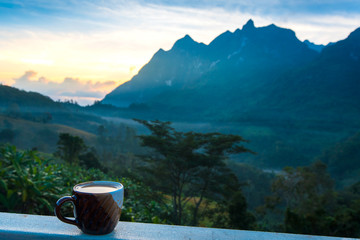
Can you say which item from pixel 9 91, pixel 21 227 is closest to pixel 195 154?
pixel 21 227

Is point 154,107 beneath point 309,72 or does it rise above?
beneath

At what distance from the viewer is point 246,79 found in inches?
3462

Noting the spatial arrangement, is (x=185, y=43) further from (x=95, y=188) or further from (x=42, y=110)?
(x=95, y=188)

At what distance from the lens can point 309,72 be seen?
75000mm

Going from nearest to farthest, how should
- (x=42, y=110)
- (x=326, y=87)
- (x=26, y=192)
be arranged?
(x=26, y=192) → (x=42, y=110) → (x=326, y=87)

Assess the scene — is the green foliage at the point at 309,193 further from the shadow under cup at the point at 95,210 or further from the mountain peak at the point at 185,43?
the mountain peak at the point at 185,43

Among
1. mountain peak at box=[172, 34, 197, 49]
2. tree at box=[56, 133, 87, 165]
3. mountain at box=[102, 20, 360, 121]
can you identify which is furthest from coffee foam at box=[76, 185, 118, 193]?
mountain peak at box=[172, 34, 197, 49]

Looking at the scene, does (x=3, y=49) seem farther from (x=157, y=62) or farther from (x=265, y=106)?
Answer: (x=157, y=62)

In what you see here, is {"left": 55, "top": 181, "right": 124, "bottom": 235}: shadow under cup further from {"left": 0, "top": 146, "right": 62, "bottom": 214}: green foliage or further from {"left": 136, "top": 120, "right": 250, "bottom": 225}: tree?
{"left": 136, "top": 120, "right": 250, "bottom": 225}: tree

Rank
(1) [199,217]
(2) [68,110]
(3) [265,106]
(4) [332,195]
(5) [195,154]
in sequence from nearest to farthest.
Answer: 1. (5) [195,154]
2. (1) [199,217]
3. (4) [332,195]
4. (2) [68,110]
5. (3) [265,106]

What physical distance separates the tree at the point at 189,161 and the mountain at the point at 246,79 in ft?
183

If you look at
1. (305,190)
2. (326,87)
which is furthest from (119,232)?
(326,87)

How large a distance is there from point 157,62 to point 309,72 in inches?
2367

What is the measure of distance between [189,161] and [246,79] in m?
85.1
